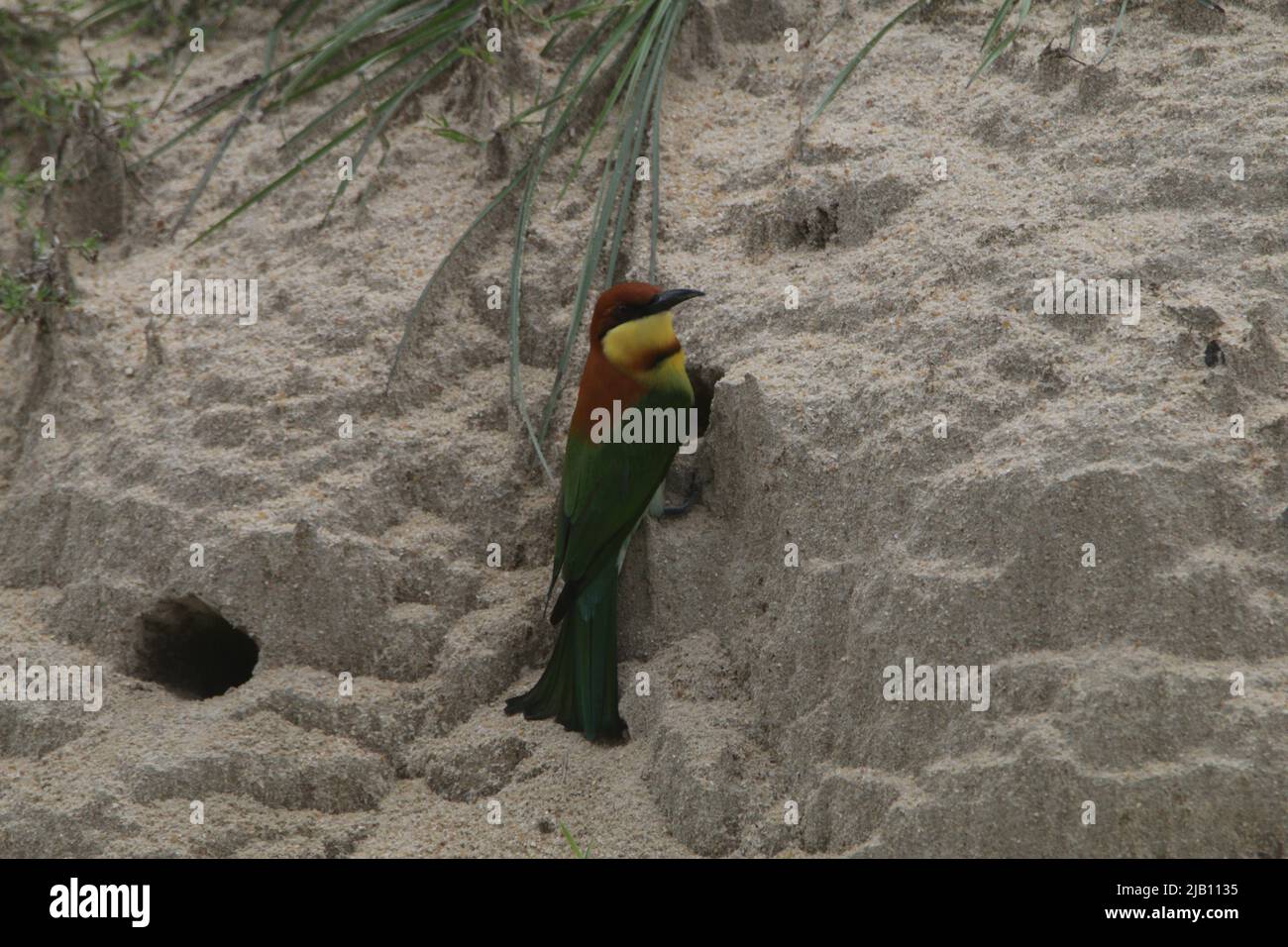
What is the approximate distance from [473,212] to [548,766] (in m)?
1.43

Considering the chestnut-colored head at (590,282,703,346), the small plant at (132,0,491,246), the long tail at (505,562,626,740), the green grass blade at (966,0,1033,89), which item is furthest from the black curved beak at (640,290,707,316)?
the small plant at (132,0,491,246)

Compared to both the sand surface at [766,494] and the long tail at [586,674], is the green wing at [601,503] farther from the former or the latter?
the sand surface at [766,494]

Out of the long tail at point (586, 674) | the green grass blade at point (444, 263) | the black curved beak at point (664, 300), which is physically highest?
the green grass blade at point (444, 263)

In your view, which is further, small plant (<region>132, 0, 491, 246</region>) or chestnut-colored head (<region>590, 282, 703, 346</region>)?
small plant (<region>132, 0, 491, 246</region>)

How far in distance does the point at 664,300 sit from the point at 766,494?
0.44 metres

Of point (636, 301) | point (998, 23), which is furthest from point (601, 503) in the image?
point (998, 23)

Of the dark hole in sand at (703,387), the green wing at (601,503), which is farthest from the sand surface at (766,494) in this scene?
the green wing at (601,503)

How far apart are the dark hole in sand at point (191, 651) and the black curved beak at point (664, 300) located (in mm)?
1081

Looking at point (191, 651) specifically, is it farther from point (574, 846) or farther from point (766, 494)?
point (766, 494)

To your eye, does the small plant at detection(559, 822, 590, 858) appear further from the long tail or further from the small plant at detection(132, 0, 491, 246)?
the small plant at detection(132, 0, 491, 246)

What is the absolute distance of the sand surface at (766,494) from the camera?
77.3 inches

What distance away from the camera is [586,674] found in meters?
2.37

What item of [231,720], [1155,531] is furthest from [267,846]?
[1155,531]

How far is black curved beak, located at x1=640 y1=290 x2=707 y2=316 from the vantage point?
248 centimetres
